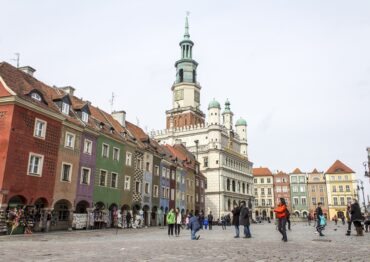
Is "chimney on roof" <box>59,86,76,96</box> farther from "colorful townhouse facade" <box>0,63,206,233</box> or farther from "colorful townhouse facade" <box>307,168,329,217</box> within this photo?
"colorful townhouse facade" <box>307,168,329,217</box>

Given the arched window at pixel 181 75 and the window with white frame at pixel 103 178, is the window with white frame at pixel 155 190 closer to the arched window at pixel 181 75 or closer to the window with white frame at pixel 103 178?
the window with white frame at pixel 103 178

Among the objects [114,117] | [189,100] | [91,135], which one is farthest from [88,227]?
[189,100]

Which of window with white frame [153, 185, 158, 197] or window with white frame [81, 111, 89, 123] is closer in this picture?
window with white frame [81, 111, 89, 123]

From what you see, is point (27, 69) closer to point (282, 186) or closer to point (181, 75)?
point (181, 75)

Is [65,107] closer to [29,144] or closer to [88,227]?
[29,144]

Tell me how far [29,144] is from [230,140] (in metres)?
63.2

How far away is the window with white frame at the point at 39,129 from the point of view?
26736mm

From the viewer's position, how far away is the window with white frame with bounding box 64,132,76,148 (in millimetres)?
29805

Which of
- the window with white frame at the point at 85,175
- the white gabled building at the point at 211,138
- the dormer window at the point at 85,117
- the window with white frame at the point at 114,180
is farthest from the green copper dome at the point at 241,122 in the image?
the window with white frame at the point at 85,175

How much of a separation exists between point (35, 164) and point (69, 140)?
4.26 meters

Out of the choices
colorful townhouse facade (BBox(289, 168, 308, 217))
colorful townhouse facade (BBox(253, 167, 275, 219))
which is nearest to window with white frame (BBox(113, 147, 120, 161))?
colorful townhouse facade (BBox(253, 167, 275, 219))

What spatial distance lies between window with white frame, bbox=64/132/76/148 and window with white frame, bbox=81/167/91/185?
8.02ft

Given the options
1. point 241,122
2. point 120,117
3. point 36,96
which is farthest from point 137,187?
point 241,122

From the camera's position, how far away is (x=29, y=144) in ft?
85.0
